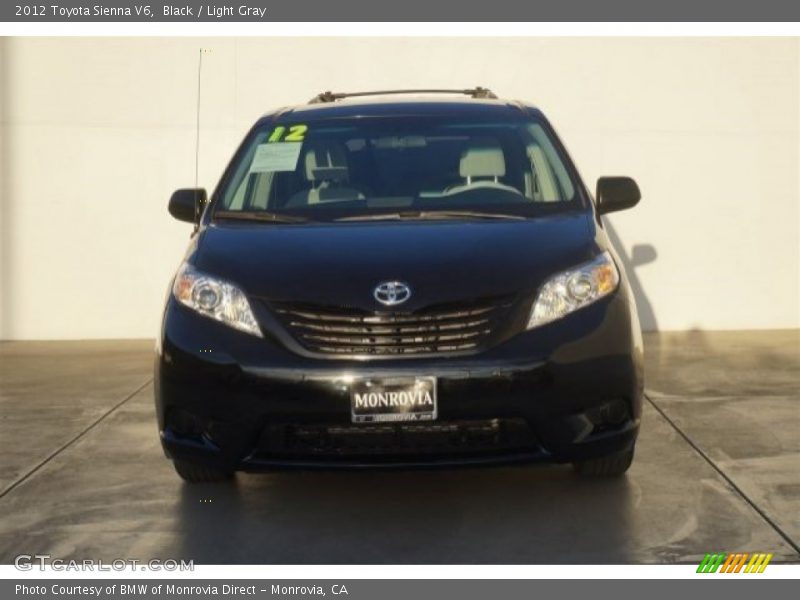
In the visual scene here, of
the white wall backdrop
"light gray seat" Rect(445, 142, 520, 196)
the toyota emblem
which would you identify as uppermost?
"light gray seat" Rect(445, 142, 520, 196)

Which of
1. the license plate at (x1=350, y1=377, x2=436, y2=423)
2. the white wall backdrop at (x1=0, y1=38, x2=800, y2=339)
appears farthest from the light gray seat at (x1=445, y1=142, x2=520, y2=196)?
the white wall backdrop at (x1=0, y1=38, x2=800, y2=339)

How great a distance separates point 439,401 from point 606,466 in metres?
1.17

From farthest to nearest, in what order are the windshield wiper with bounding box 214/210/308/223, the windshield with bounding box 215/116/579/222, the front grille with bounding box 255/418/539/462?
1. the windshield with bounding box 215/116/579/222
2. the windshield wiper with bounding box 214/210/308/223
3. the front grille with bounding box 255/418/539/462

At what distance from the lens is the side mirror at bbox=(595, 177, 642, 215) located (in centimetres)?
714

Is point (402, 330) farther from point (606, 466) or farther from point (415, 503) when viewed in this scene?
point (606, 466)

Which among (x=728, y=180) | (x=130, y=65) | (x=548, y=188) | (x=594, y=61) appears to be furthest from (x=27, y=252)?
(x=548, y=188)

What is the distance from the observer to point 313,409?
5.63m

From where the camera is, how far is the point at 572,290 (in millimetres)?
5906

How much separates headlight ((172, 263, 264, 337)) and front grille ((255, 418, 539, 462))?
41cm

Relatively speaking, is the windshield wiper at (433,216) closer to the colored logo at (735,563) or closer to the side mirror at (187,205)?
the side mirror at (187,205)

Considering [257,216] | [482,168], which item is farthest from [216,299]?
[482,168]

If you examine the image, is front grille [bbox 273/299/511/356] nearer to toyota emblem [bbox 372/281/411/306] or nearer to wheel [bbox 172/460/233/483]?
toyota emblem [bbox 372/281/411/306]

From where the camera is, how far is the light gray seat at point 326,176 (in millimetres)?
6945

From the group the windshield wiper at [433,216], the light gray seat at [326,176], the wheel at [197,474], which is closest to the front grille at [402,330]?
the windshield wiper at [433,216]
